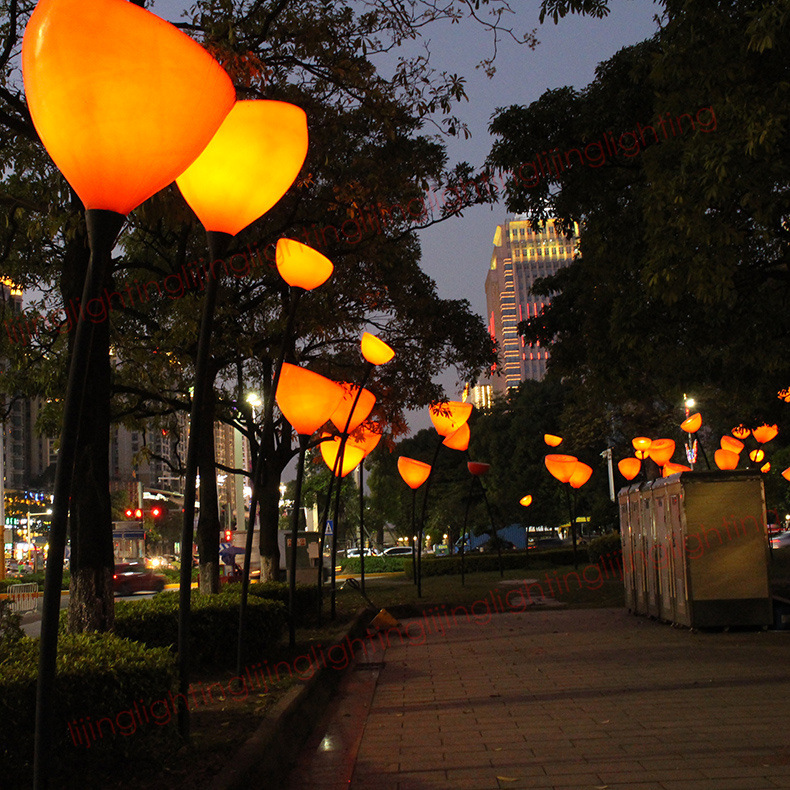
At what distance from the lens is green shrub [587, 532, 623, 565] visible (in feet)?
97.7

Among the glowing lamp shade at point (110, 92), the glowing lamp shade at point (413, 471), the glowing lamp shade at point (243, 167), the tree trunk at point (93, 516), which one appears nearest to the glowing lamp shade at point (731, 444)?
the glowing lamp shade at point (413, 471)

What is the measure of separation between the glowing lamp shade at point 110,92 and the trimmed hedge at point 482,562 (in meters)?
29.1

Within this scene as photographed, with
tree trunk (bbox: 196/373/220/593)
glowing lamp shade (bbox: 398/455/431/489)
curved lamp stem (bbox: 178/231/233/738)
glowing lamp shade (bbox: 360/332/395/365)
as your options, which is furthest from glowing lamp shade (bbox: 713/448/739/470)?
curved lamp stem (bbox: 178/231/233/738)

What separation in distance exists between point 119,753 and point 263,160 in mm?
3690

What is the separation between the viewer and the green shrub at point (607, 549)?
1172 inches

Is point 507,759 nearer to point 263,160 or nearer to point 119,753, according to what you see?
point 119,753

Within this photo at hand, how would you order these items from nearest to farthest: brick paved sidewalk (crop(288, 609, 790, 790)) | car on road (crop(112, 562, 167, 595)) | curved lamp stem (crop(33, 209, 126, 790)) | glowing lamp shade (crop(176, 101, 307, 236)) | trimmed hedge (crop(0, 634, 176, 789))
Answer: curved lamp stem (crop(33, 209, 126, 790))
trimmed hedge (crop(0, 634, 176, 789))
brick paved sidewalk (crop(288, 609, 790, 790))
glowing lamp shade (crop(176, 101, 307, 236))
car on road (crop(112, 562, 167, 595))

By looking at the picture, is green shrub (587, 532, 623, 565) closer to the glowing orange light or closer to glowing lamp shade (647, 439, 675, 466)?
the glowing orange light

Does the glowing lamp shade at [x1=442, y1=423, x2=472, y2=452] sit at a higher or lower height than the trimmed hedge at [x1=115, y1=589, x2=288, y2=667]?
higher

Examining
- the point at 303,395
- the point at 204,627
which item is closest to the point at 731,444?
the point at 303,395

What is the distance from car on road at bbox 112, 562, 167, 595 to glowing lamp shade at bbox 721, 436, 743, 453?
22.5 metres

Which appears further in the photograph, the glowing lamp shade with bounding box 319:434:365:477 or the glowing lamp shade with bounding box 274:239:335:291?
the glowing lamp shade with bounding box 319:434:365:477

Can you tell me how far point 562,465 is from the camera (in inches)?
1062

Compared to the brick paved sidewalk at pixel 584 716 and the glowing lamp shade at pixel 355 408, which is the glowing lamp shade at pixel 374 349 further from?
Result: the brick paved sidewalk at pixel 584 716
